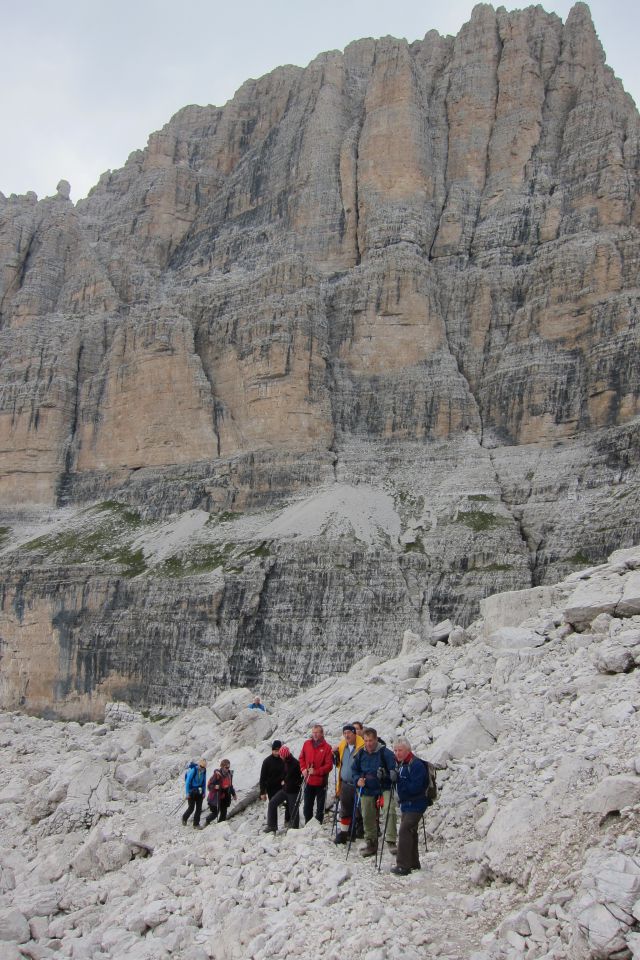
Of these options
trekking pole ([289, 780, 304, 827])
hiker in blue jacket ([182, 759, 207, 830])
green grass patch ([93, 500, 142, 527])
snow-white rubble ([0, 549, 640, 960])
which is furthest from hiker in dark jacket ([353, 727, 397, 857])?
green grass patch ([93, 500, 142, 527])

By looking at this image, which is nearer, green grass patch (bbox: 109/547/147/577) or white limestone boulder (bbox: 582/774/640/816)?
white limestone boulder (bbox: 582/774/640/816)

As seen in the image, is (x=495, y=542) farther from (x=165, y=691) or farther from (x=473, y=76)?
(x=473, y=76)

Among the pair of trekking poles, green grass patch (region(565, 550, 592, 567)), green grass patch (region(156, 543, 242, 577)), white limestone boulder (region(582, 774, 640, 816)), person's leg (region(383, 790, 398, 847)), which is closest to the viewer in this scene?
white limestone boulder (region(582, 774, 640, 816))

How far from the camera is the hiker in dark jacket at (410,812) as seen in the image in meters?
11.3

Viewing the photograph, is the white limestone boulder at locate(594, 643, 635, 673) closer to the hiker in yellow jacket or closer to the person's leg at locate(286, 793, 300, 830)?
the hiker in yellow jacket

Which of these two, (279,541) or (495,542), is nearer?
(495,542)

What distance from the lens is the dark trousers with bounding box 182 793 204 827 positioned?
55.8 feet

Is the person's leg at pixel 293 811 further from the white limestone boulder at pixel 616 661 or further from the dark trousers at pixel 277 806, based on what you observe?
the white limestone boulder at pixel 616 661

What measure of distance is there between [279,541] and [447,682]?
35.2m

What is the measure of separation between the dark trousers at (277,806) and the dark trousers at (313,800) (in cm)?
36

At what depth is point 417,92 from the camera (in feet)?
250

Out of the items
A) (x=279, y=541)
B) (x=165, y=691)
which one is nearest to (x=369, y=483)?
(x=279, y=541)

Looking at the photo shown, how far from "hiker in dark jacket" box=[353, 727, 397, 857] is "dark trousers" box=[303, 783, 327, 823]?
5.25ft

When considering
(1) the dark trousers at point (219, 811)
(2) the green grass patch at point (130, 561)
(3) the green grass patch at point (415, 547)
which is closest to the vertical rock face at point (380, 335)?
(3) the green grass patch at point (415, 547)
